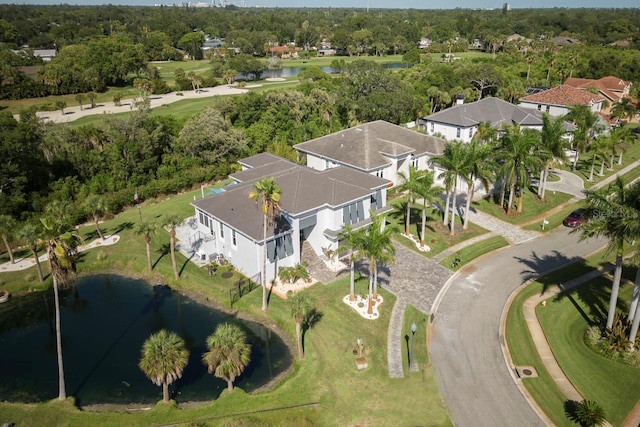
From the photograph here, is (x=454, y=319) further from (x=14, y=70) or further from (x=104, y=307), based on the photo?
(x=14, y=70)

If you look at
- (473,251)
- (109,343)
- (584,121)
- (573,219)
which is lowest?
(109,343)

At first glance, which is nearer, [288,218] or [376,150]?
[288,218]

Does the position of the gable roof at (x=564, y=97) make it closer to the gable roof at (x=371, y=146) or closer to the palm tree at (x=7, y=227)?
the gable roof at (x=371, y=146)

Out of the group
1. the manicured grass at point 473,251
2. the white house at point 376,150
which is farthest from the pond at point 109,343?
the white house at point 376,150

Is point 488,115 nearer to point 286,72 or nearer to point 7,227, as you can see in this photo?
point 7,227

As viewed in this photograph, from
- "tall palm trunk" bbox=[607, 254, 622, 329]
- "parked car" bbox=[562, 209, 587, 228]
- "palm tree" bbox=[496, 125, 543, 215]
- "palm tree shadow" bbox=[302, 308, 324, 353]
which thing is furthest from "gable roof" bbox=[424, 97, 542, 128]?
"palm tree shadow" bbox=[302, 308, 324, 353]

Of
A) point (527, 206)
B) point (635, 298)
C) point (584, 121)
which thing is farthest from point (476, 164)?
point (584, 121)
